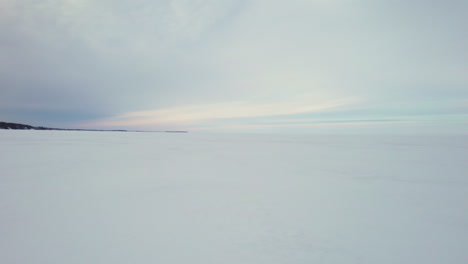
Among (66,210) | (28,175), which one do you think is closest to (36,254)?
(66,210)

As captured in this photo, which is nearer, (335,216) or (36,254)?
(36,254)

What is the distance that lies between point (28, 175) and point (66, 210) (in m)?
2.76

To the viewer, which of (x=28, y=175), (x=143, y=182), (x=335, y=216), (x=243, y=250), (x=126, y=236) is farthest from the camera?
(x=28, y=175)

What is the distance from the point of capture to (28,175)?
4.44 metres

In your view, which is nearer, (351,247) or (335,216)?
(351,247)

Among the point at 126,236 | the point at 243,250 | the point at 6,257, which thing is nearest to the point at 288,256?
the point at 243,250

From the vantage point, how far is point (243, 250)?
190cm

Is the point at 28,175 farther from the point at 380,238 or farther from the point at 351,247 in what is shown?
the point at 380,238

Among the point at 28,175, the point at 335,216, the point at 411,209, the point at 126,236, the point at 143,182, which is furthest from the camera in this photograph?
the point at 28,175

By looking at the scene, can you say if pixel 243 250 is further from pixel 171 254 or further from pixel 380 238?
pixel 380 238

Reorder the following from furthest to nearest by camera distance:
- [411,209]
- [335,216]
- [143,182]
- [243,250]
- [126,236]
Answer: [143,182]
[411,209]
[335,216]
[126,236]
[243,250]

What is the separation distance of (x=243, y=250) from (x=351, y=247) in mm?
975

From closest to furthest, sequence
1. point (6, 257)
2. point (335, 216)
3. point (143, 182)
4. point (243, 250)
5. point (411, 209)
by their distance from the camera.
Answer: point (6, 257)
point (243, 250)
point (335, 216)
point (411, 209)
point (143, 182)

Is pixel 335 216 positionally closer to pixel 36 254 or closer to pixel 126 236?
pixel 126 236
